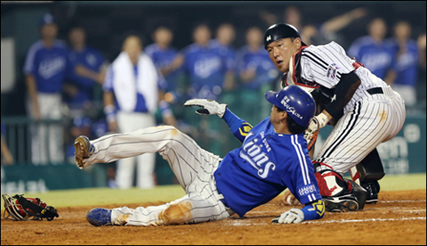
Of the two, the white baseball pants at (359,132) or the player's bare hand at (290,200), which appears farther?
the player's bare hand at (290,200)

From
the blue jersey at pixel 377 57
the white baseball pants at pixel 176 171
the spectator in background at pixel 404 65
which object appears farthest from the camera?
the spectator in background at pixel 404 65

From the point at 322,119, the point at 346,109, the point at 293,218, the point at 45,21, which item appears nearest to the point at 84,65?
the point at 45,21

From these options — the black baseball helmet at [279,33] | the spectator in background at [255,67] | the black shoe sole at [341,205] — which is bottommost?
the black shoe sole at [341,205]

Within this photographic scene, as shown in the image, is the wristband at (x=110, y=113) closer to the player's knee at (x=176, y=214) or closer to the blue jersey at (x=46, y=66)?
the blue jersey at (x=46, y=66)

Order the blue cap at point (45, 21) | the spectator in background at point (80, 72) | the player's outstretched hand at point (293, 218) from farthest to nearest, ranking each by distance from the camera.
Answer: the spectator in background at point (80, 72)
the blue cap at point (45, 21)
the player's outstretched hand at point (293, 218)

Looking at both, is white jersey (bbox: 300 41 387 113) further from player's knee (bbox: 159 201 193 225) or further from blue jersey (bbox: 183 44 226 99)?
blue jersey (bbox: 183 44 226 99)

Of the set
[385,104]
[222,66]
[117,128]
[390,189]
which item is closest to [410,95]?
[222,66]

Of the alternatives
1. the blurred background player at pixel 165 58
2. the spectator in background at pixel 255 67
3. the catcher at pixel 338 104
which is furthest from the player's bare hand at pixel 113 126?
the catcher at pixel 338 104
